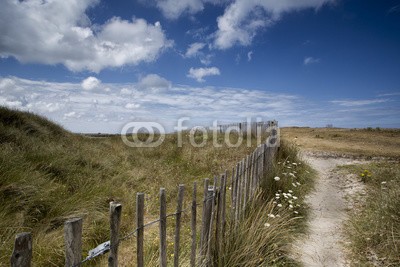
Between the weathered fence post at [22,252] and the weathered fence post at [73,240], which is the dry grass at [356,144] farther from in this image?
the weathered fence post at [22,252]

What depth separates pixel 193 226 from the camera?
2740 millimetres

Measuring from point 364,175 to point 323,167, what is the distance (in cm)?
306

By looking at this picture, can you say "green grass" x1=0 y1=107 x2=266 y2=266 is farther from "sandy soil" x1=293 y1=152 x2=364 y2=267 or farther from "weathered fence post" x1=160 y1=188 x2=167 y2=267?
"sandy soil" x1=293 y1=152 x2=364 y2=267

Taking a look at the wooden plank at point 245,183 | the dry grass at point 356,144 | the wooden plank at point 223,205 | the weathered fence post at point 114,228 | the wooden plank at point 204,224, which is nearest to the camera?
the weathered fence post at point 114,228

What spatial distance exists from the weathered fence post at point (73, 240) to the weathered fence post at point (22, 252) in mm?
191

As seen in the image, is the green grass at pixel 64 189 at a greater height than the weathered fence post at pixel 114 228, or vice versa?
the weathered fence post at pixel 114 228

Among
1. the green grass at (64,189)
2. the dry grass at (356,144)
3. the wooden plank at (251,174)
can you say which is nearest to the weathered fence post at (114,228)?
the green grass at (64,189)

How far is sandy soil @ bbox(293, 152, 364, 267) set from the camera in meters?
4.02

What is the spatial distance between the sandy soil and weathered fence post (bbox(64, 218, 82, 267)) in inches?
133

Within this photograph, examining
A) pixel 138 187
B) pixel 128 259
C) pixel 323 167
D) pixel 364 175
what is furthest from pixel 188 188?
pixel 323 167

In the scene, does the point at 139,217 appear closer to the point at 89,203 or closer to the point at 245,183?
the point at 245,183

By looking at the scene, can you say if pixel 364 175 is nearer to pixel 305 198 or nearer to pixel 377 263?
pixel 305 198

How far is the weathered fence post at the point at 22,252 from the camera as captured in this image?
114 cm

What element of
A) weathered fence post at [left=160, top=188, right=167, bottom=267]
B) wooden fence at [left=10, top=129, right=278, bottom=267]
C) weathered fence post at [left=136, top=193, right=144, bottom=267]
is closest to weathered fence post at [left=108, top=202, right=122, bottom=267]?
wooden fence at [left=10, top=129, right=278, bottom=267]
